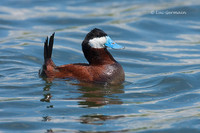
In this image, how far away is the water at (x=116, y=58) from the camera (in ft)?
21.7

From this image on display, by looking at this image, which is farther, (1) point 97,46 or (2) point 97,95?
(1) point 97,46

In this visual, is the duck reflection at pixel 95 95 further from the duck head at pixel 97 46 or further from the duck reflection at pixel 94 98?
the duck head at pixel 97 46

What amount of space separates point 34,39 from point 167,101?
6152 mm

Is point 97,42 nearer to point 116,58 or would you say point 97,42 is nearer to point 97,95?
point 97,95

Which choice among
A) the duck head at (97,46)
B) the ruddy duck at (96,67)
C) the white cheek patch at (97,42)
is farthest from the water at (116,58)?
the white cheek patch at (97,42)

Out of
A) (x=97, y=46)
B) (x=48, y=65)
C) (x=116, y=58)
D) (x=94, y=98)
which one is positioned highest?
(x=97, y=46)

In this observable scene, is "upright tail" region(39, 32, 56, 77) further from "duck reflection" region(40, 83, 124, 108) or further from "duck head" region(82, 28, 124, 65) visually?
"duck head" region(82, 28, 124, 65)

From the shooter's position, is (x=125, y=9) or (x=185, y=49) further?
(x=125, y=9)

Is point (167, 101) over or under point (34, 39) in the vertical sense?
under

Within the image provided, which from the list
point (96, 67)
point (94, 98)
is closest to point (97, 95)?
point (94, 98)

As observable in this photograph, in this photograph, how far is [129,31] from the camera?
45.1ft

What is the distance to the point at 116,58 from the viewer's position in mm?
11328

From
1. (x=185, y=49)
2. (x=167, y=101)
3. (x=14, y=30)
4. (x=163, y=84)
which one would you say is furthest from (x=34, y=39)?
(x=167, y=101)

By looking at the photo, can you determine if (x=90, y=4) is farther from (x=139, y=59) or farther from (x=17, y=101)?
(x=17, y=101)
